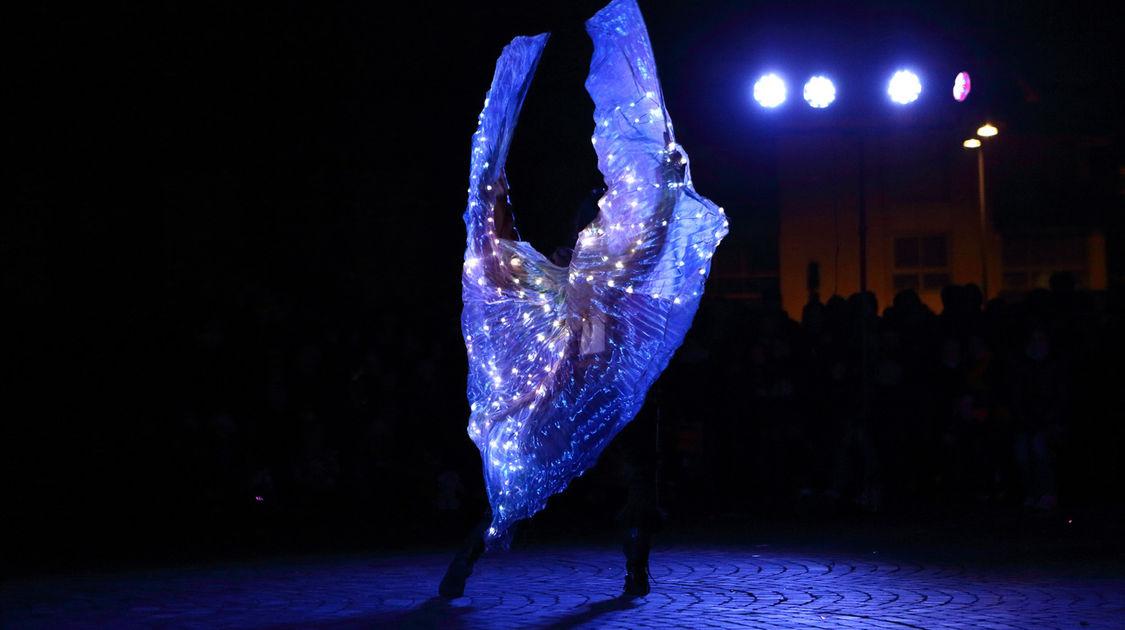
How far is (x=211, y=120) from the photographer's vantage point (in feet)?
45.7

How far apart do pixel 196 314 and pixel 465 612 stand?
5.90 m

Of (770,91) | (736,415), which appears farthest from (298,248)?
(770,91)

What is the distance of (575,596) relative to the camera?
19.1 ft

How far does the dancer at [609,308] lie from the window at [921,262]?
1746 cm

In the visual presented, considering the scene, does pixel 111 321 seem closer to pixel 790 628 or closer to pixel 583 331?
pixel 583 331

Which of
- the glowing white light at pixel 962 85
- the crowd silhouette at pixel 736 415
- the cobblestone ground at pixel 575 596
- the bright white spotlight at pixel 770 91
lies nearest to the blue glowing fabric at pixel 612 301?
the cobblestone ground at pixel 575 596

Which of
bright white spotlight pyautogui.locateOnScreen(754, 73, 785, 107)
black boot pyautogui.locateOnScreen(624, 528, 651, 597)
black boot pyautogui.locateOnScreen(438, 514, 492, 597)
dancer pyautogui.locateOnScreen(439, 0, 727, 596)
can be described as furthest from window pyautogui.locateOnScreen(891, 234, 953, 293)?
black boot pyautogui.locateOnScreen(438, 514, 492, 597)

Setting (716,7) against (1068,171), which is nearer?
(716,7)

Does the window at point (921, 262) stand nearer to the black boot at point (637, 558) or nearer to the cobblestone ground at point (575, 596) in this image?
the cobblestone ground at point (575, 596)

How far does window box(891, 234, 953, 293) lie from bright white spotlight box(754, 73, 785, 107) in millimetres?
10808

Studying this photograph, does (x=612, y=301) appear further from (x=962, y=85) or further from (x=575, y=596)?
(x=962, y=85)

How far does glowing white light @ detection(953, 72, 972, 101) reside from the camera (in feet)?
36.5

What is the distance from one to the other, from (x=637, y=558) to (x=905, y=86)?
22.3 feet

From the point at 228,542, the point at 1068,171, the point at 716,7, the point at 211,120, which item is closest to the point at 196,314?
the point at 228,542
